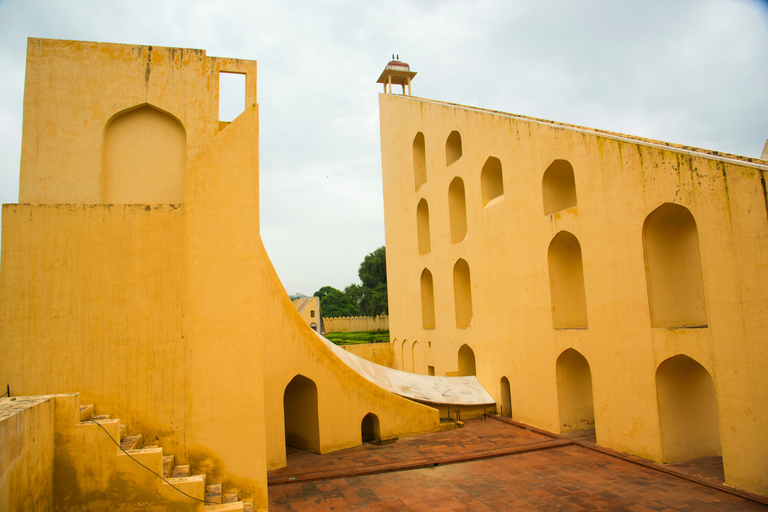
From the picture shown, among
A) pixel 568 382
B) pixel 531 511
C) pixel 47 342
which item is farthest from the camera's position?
pixel 568 382

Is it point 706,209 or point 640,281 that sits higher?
point 706,209

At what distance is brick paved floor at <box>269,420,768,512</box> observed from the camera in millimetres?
6328

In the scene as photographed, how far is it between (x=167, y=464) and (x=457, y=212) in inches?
439

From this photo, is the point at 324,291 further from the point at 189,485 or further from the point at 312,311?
the point at 189,485

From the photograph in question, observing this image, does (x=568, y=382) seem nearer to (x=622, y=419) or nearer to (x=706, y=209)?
(x=622, y=419)

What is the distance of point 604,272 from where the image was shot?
342 inches

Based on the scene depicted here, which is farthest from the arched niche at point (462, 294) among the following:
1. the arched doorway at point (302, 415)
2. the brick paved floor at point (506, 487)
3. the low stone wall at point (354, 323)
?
the low stone wall at point (354, 323)

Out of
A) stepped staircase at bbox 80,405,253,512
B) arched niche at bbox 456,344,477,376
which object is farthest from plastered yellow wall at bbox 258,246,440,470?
arched niche at bbox 456,344,477,376

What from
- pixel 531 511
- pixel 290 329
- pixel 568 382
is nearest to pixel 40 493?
pixel 290 329

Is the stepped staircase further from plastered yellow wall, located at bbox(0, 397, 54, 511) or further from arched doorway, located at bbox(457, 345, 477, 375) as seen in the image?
arched doorway, located at bbox(457, 345, 477, 375)

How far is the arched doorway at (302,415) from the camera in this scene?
9203mm

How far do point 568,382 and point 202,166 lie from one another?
830 cm

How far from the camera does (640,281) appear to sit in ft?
26.2

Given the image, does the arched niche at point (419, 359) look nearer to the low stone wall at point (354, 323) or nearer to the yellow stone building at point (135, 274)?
the yellow stone building at point (135, 274)
